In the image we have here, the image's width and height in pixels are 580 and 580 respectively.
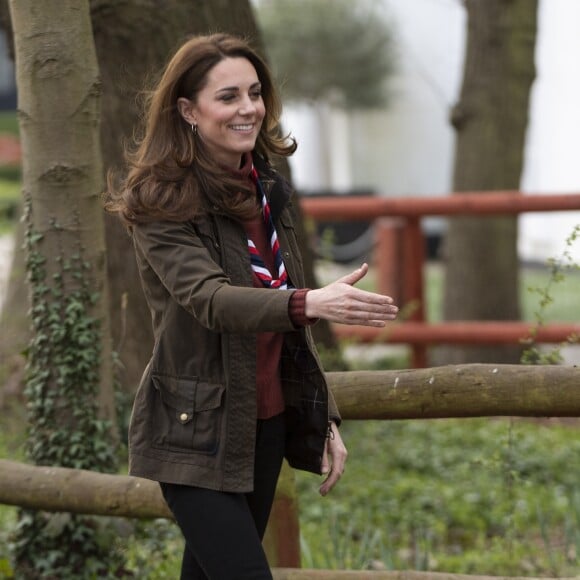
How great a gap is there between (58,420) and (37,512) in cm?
30

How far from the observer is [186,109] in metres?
2.79

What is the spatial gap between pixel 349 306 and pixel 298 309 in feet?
0.41

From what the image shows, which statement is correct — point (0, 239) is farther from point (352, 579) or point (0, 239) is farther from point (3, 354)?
point (352, 579)

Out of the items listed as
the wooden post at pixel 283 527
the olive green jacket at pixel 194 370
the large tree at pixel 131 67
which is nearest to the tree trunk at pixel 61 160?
the wooden post at pixel 283 527

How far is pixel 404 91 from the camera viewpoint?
19891 mm

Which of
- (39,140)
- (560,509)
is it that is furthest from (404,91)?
(39,140)

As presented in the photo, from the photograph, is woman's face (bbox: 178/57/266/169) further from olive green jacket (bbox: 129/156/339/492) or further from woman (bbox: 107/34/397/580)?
olive green jacket (bbox: 129/156/339/492)

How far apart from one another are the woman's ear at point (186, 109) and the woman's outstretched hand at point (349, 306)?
584 millimetres

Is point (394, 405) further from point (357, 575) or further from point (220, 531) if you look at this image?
point (220, 531)

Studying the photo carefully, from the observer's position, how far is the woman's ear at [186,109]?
9.12 feet

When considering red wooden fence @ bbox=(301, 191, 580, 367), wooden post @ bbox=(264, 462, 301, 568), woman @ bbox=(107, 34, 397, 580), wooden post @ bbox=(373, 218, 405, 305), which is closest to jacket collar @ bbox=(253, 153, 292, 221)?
woman @ bbox=(107, 34, 397, 580)

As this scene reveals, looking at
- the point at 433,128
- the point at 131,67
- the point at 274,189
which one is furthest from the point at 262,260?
the point at 433,128

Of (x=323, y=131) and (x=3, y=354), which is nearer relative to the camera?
(x=3, y=354)

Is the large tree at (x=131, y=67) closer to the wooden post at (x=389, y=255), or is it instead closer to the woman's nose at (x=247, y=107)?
the wooden post at (x=389, y=255)
